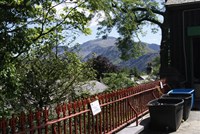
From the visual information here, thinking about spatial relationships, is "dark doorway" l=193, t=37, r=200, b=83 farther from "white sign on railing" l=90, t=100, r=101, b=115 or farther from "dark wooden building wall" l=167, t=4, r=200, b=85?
"white sign on railing" l=90, t=100, r=101, b=115

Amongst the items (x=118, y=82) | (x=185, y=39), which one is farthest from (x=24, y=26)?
(x=185, y=39)

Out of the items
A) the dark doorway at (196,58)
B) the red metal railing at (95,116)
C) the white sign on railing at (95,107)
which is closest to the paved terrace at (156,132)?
the red metal railing at (95,116)

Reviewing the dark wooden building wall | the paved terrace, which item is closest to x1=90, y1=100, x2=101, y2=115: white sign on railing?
the paved terrace

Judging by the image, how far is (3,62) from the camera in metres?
4.95

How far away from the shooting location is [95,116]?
737 centimetres

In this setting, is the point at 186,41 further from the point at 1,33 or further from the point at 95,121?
the point at 1,33

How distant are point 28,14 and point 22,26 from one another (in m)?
0.22

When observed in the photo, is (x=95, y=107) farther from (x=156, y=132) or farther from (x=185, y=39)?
(x=185, y=39)

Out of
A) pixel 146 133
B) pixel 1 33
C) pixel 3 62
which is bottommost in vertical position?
pixel 146 133

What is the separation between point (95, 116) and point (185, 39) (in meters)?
9.83

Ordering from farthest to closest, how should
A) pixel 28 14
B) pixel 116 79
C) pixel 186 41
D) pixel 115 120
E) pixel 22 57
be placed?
pixel 186 41, pixel 116 79, pixel 115 120, pixel 22 57, pixel 28 14

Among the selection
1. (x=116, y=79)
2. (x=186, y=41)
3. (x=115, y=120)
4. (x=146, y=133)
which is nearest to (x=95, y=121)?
(x=115, y=120)

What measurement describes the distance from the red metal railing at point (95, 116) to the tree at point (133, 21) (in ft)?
5.13

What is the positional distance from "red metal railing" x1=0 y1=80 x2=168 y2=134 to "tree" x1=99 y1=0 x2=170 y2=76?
156cm
